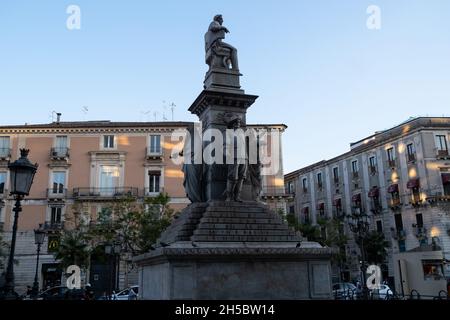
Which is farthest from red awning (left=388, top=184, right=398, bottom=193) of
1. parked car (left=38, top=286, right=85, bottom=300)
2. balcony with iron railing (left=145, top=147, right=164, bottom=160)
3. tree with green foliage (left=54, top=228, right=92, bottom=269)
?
parked car (left=38, top=286, right=85, bottom=300)

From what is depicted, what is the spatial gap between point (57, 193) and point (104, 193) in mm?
4518

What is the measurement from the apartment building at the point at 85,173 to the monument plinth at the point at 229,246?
1188 inches

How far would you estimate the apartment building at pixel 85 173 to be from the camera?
1614 inches

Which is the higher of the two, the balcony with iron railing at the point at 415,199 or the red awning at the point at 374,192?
the red awning at the point at 374,192

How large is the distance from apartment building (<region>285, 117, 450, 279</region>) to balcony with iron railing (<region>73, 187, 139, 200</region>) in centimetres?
1937

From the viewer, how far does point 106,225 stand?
34.0 m

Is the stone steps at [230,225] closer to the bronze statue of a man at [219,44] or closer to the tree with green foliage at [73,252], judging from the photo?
the bronze statue of a man at [219,44]

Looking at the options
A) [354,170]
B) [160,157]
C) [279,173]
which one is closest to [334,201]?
[354,170]

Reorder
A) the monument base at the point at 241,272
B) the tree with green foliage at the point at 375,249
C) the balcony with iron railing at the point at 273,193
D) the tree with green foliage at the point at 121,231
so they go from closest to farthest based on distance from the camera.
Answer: the monument base at the point at 241,272, the tree with green foliage at the point at 121,231, the tree with green foliage at the point at 375,249, the balcony with iron railing at the point at 273,193

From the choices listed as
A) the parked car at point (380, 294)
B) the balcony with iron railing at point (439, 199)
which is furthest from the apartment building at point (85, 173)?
the parked car at point (380, 294)

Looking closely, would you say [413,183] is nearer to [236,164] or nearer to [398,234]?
[398,234]

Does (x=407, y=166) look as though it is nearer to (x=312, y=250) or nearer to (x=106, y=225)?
(x=106, y=225)

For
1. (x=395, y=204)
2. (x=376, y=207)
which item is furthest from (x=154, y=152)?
(x=395, y=204)
